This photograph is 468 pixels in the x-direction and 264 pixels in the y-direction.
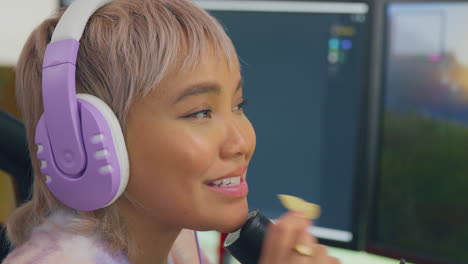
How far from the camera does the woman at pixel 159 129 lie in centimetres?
55

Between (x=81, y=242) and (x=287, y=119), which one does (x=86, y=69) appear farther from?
(x=287, y=119)

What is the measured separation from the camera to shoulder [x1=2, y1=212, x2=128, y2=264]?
21.7 inches

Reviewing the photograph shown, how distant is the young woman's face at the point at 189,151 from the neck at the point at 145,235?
0.07ft

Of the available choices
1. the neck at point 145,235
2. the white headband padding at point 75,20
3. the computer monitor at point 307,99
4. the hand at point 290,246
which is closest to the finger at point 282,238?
the hand at point 290,246

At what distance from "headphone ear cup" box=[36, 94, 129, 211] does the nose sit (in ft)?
0.29

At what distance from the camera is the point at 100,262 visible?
0.57 m

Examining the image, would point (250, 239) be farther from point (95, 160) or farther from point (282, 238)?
point (95, 160)

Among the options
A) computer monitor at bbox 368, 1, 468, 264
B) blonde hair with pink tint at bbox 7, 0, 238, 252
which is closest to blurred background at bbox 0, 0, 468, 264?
computer monitor at bbox 368, 1, 468, 264

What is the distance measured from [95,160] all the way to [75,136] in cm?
3

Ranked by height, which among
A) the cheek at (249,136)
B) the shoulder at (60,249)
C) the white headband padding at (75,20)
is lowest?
the shoulder at (60,249)

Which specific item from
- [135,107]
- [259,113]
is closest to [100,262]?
[135,107]

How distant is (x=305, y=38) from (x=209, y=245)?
39 centimetres

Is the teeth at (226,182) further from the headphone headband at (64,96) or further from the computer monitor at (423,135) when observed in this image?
the computer monitor at (423,135)

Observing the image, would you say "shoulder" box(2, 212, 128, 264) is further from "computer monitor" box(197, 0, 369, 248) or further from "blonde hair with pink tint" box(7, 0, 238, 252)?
"computer monitor" box(197, 0, 369, 248)
